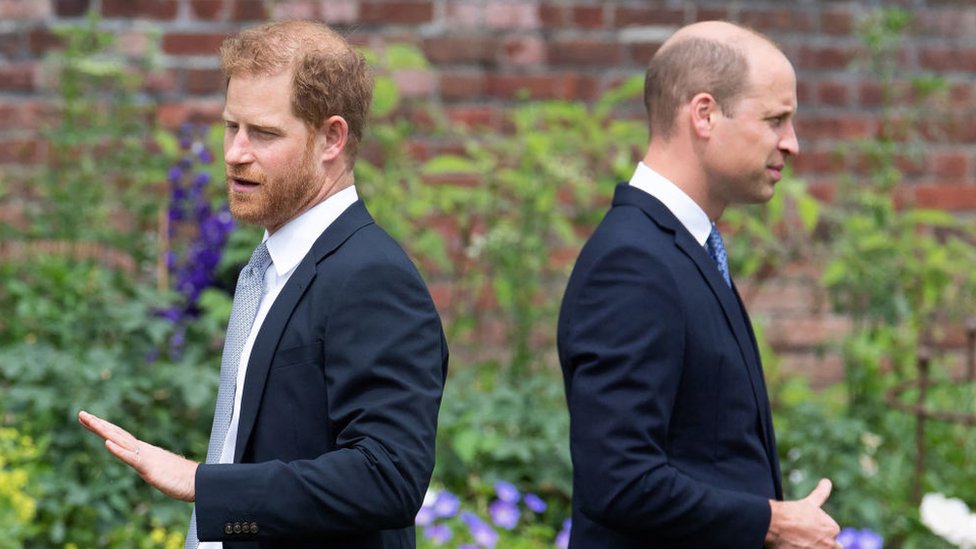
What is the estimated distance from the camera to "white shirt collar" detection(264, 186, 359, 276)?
8.16 ft

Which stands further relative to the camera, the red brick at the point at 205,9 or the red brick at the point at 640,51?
the red brick at the point at 640,51

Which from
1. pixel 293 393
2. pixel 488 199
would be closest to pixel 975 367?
pixel 488 199

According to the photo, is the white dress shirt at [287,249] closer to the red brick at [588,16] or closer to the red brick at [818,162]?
the red brick at [588,16]

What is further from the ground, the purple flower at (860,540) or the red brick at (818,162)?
the red brick at (818,162)

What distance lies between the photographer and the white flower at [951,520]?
169 inches

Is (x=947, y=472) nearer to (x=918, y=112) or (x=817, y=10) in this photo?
(x=918, y=112)

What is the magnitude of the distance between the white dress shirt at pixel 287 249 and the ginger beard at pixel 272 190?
0.04 metres

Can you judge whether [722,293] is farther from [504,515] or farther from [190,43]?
[190,43]

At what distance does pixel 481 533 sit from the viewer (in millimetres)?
4164

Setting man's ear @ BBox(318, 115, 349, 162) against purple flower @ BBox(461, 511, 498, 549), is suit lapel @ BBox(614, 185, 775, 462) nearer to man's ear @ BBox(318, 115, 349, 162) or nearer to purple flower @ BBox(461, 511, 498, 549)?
man's ear @ BBox(318, 115, 349, 162)

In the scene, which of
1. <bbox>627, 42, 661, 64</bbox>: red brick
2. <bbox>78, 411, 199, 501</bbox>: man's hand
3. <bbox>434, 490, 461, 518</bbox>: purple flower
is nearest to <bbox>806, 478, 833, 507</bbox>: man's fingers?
<bbox>78, 411, 199, 501</bbox>: man's hand

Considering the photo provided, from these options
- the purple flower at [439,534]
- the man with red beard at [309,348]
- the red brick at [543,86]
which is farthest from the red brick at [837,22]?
the man with red beard at [309,348]

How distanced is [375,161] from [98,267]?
40.4 inches

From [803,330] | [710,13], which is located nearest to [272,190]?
[710,13]
